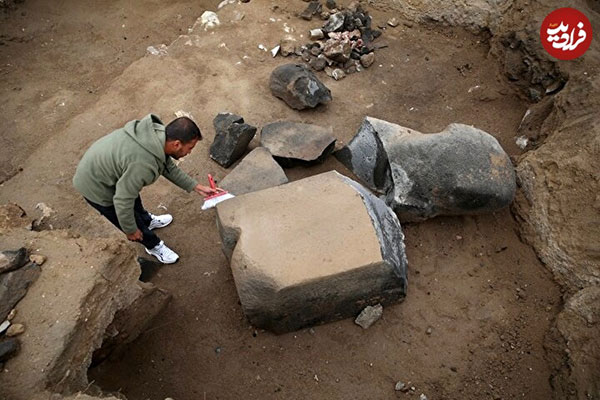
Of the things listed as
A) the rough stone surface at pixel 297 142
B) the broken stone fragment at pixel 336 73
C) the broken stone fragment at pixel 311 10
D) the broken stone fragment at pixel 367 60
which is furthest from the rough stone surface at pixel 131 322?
the broken stone fragment at pixel 311 10

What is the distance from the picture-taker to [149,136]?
8.74 ft

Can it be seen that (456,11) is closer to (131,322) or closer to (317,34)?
(317,34)

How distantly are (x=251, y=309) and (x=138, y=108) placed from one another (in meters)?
2.84

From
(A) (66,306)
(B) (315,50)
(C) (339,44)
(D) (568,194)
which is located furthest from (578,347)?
(B) (315,50)

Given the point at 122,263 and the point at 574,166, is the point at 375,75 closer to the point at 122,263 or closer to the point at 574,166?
the point at 574,166

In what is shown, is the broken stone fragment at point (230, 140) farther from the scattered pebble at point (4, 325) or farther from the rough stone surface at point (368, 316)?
the scattered pebble at point (4, 325)

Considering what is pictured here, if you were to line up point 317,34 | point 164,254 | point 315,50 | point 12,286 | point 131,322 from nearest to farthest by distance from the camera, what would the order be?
1. point 12,286
2. point 131,322
3. point 164,254
4. point 315,50
5. point 317,34

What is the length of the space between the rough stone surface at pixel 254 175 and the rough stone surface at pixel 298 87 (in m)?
0.86

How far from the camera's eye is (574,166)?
3.28 metres

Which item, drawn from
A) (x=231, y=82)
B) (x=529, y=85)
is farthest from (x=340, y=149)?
(x=529, y=85)

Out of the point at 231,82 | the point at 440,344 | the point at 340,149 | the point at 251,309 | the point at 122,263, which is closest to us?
the point at 122,263

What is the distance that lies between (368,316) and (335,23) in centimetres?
360

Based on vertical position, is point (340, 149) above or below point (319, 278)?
below

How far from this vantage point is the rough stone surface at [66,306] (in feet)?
6.88
